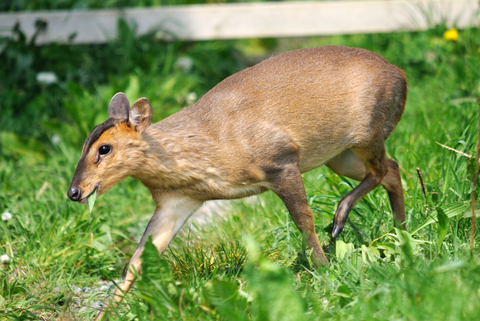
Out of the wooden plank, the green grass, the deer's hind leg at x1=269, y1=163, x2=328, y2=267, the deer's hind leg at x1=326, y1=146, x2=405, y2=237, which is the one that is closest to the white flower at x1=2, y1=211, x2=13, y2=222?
the green grass

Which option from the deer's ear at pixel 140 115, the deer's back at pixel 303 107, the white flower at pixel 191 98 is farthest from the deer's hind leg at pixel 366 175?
the white flower at pixel 191 98

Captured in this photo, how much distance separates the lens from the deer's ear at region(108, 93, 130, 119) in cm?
354

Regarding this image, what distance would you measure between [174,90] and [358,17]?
2426 mm

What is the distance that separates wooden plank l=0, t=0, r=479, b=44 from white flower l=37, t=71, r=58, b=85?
583mm

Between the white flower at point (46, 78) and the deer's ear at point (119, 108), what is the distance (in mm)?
3260

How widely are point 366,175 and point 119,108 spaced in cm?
165

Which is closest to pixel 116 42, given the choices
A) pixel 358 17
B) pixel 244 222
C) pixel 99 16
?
pixel 99 16

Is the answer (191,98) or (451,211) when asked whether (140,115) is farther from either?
(191,98)

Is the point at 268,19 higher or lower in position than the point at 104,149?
lower

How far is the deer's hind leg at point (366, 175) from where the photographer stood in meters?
3.68

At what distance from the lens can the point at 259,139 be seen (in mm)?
3504

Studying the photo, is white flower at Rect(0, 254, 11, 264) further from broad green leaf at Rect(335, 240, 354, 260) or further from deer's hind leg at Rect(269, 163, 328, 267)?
broad green leaf at Rect(335, 240, 354, 260)

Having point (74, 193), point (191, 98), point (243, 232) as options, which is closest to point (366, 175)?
point (243, 232)

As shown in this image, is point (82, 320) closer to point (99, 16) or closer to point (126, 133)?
point (126, 133)
